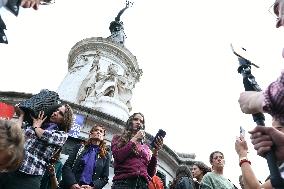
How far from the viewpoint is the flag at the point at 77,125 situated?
14.7 meters

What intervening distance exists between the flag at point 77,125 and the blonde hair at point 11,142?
11595mm

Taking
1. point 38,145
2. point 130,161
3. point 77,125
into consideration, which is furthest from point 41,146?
point 77,125

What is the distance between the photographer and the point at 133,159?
6293 millimetres

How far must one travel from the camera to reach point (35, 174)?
4.93 m

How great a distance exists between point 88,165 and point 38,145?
146 cm

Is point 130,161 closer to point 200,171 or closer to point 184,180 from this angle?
point 184,180

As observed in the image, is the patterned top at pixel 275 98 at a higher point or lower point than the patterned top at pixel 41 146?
lower

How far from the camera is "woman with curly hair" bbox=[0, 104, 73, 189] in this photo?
15.6 ft

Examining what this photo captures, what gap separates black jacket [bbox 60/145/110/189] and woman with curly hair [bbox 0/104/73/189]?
37.9 inches

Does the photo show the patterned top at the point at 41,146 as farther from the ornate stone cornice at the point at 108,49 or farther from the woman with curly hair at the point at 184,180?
the ornate stone cornice at the point at 108,49

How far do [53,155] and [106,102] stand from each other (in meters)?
13.5

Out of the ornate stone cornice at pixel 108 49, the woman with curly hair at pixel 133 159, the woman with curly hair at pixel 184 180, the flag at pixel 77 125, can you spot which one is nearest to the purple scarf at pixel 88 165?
the woman with curly hair at pixel 133 159

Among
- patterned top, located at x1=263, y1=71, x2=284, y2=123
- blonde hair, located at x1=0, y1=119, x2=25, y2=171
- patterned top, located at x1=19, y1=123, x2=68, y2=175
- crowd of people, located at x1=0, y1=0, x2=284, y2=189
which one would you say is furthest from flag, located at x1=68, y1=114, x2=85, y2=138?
patterned top, located at x1=263, y1=71, x2=284, y2=123

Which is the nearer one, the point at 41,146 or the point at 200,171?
the point at 41,146
